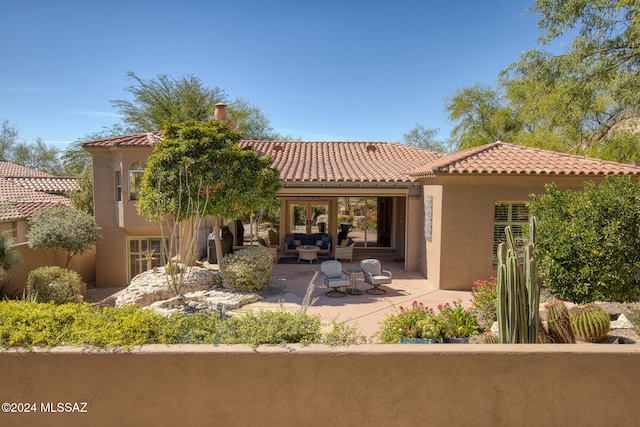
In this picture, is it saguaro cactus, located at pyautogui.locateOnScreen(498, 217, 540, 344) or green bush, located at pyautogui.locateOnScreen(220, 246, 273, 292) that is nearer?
saguaro cactus, located at pyautogui.locateOnScreen(498, 217, 540, 344)

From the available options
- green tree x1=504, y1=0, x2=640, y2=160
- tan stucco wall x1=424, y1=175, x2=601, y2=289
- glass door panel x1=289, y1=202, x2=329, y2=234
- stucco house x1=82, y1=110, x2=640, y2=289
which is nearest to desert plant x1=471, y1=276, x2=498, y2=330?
tan stucco wall x1=424, y1=175, x2=601, y2=289

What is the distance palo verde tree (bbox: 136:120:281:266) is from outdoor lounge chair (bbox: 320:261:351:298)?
9.35 feet

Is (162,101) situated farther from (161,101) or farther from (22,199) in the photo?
(22,199)

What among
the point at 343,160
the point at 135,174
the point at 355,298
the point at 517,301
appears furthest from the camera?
the point at 343,160

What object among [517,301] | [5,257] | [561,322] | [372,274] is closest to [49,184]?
[5,257]

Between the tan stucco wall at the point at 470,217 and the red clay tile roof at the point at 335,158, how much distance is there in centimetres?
267

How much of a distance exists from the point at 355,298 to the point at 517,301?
5.89 m

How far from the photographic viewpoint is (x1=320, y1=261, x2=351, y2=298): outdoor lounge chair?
10.2 meters

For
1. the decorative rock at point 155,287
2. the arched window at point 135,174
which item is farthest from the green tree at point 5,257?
the arched window at point 135,174

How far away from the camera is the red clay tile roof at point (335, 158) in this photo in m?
14.2

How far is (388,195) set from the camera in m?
15.0

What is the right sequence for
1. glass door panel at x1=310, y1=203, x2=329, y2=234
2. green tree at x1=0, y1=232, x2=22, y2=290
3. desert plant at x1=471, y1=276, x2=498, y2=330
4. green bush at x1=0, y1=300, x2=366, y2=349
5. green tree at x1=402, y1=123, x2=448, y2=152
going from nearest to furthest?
1. green bush at x1=0, y1=300, x2=366, y2=349
2. desert plant at x1=471, y1=276, x2=498, y2=330
3. green tree at x1=0, y1=232, x2=22, y2=290
4. glass door panel at x1=310, y1=203, x2=329, y2=234
5. green tree at x1=402, y1=123, x2=448, y2=152

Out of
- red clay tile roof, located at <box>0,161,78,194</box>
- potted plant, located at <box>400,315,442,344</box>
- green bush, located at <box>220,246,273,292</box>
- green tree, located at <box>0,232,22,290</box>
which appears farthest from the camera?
red clay tile roof, located at <box>0,161,78,194</box>

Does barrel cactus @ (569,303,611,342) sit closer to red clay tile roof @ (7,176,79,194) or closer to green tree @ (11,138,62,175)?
red clay tile roof @ (7,176,79,194)
